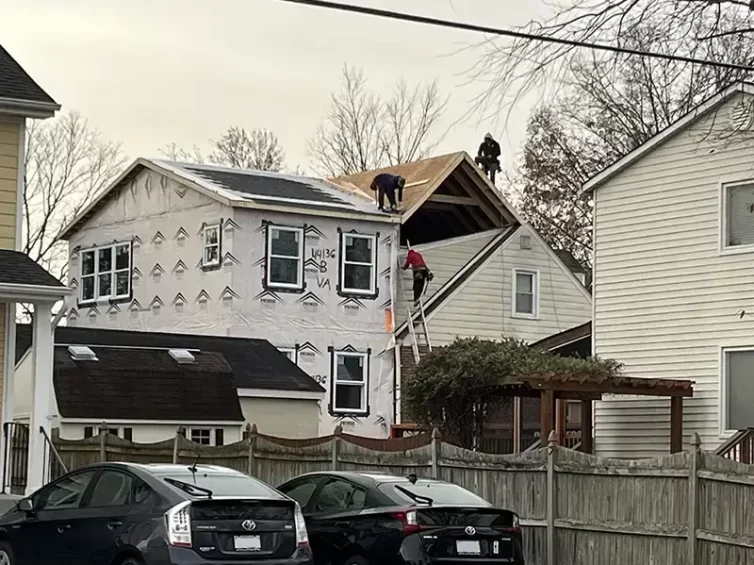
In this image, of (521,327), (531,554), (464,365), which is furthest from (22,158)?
(521,327)

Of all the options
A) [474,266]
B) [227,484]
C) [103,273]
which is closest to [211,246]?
[103,273]

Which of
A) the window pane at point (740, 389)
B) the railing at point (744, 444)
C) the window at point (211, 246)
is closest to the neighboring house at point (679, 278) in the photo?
the window pane at point (740, 389)

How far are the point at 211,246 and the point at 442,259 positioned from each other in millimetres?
6281

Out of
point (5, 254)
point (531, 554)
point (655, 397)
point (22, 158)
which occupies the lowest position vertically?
point (531, 554)

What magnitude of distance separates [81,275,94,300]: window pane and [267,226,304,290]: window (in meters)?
A: 7.01

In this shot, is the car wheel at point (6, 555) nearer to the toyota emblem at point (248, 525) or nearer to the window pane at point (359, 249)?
the toyota emblem at point (248, 525)

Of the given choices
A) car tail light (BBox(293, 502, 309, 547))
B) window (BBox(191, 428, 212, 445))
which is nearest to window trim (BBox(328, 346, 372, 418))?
window (BBox(191, 428, 212, 445))

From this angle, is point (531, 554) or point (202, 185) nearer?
point (531, 554)

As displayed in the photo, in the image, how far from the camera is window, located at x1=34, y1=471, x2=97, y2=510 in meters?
14.6

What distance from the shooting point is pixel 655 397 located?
90.5 ft

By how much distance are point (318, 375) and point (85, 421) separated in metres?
9.90

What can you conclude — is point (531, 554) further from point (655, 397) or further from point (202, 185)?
point (202, 185)

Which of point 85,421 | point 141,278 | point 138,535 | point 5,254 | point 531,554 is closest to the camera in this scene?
point 138,535

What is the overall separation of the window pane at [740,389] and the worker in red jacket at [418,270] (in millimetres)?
11544
